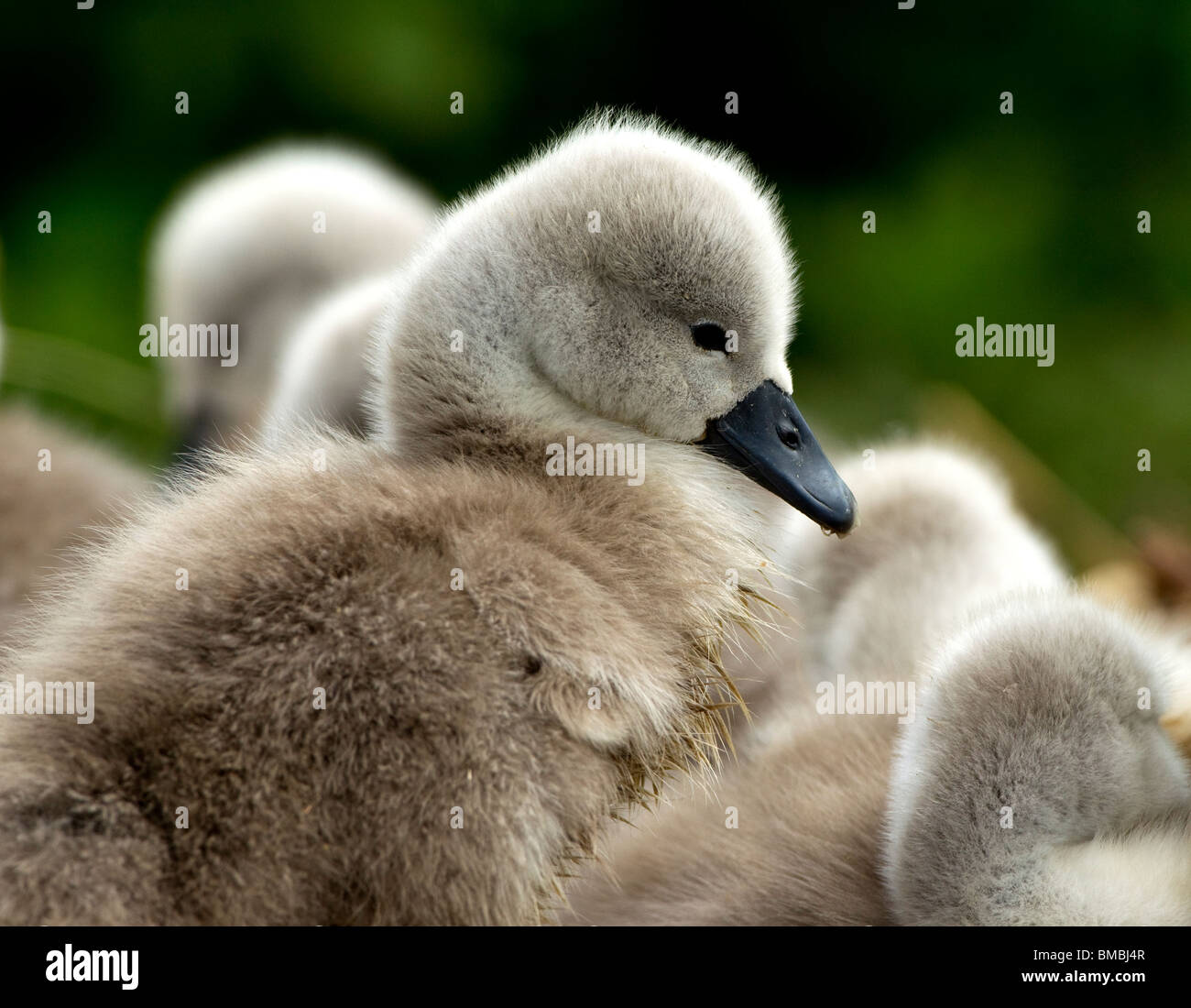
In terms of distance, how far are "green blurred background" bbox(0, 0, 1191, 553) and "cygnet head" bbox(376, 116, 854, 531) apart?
2012mm

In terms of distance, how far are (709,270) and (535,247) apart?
0.14 metres

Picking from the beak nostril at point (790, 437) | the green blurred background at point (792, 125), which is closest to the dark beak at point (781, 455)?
the beak nostril at point (790, 437)

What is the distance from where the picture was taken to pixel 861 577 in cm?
161

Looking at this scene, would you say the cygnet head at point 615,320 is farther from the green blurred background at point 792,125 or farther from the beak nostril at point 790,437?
the green blurred background at point 792,125

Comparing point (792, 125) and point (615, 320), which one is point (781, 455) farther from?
point (792, 125)

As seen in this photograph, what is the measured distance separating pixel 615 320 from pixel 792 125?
2.40 metres

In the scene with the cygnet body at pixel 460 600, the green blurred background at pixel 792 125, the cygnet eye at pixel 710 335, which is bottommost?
the cygnet body at pixel 460 600

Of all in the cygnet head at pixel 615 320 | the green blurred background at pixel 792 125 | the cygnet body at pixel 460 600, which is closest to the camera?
the cygnet body at pixel 460 600

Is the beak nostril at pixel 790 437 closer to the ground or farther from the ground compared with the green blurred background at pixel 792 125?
closer to the ground

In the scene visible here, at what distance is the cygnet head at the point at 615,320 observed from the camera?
118 centimetres

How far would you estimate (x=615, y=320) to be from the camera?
1199 mm

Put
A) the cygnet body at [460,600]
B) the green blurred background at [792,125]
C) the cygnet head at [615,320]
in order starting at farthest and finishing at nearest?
the green blurred background at [792,125], the cygnet head at [615,320], the cygnet body at [460,600]
